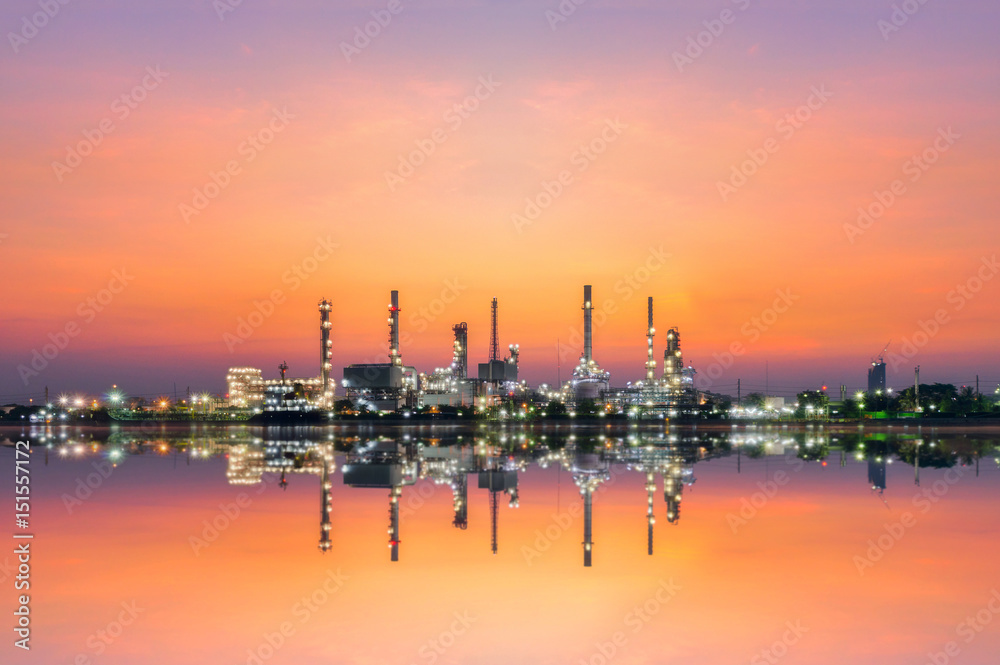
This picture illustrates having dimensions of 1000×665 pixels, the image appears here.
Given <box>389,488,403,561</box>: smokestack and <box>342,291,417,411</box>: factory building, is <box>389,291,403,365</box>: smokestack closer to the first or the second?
<box>342,291,417,411</box>: factory building

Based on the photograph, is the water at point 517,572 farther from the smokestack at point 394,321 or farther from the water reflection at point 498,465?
the smokestack at point 394,321

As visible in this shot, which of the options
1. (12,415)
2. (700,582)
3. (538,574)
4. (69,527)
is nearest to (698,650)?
(700,582)

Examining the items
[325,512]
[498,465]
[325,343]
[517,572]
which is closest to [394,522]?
[325,512]

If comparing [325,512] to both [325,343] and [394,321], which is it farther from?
[394,321]

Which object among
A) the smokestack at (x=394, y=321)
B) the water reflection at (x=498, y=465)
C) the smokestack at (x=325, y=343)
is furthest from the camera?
the smokestack at (x=394, y=321)

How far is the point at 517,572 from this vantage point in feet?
55.7

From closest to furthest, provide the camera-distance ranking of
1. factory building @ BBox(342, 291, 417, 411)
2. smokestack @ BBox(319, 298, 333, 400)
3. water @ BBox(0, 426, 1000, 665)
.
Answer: water @ BBox(0, 426, 1000, 665) → smokestack @ BBox(319, 298, 333, 400) → factory building @ BBox(342, 291, 417, 411)

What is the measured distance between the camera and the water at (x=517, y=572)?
12.5 metres

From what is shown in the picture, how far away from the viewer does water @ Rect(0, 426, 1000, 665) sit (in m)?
12.5

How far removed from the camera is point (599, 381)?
654ft

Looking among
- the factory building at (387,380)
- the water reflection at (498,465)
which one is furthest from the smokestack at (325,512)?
the factory building at (387,380)

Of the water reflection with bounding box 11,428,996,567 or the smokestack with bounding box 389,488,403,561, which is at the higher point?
the smokestack with bounding box 389,488,403,561

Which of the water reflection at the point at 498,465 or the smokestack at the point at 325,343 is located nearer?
the water reflection at the point at 498,465

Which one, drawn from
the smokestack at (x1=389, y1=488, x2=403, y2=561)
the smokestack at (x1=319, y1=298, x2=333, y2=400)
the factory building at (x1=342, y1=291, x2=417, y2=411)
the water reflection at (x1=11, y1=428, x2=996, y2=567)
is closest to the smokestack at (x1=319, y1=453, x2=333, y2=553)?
the water reflection at (x1=11, y1=428, x2=996, y2=567)
